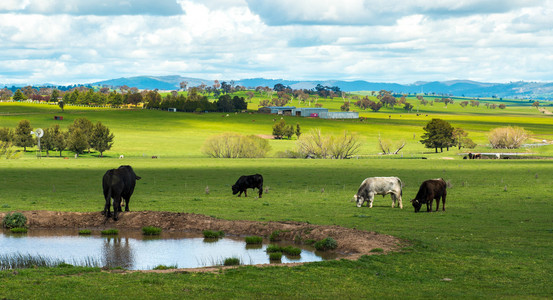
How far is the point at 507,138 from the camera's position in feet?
431

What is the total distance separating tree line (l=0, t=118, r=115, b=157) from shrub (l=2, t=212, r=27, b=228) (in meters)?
94.1

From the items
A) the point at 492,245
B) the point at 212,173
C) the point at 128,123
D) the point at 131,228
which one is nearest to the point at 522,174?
the point at 212,173

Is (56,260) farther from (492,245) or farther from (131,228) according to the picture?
(492,245)

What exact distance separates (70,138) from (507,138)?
9369 centimetres

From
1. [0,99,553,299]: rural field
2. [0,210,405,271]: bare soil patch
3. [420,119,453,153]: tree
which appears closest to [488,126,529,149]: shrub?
[420,119,453,153]: tree

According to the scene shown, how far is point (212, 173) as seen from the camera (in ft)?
205

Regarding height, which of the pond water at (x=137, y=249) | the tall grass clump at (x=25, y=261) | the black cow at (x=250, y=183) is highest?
the black cow at (x=250, y=183)

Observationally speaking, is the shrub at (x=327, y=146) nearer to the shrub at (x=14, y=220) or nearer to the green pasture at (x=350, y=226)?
the green pasture at (x=350, y=226)

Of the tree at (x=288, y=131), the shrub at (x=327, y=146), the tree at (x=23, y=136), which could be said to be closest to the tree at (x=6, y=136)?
the tree at (x=23, y=136)

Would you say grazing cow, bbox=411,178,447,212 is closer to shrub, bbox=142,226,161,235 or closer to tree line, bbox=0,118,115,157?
shrub, bbox=142,226,161,235

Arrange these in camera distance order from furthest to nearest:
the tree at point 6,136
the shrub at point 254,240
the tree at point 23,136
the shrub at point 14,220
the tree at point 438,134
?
the tree at point 438,134 → the tree at point 23,136 → the tree at point 6,136 → the shrub at point 14,220 → the shrub at point 254,240

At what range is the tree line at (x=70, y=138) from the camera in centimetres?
11662

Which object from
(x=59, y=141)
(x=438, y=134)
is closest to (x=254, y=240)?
(x=59, y=141)

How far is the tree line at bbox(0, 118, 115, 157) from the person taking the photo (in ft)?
383
